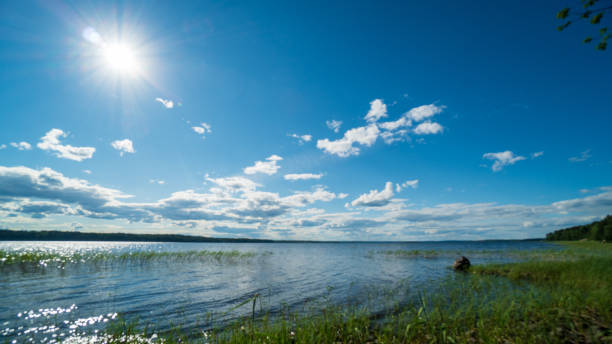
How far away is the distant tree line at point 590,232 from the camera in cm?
8244

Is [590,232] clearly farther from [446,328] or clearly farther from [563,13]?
[563,13]

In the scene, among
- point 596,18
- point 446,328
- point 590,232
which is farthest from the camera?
point 590,232

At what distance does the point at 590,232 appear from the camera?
9812 centimetres

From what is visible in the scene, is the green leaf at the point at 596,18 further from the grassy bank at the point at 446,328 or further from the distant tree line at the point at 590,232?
the distant tree line at the point at 590,232

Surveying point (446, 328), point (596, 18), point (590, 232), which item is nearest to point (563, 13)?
point (596, 18)

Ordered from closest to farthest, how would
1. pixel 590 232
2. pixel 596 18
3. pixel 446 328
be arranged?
pixel 596 18
pixel 446 328
pixel 590 232

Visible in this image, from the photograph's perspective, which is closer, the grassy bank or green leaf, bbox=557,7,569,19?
green leaf, bbox=557,7,569,19

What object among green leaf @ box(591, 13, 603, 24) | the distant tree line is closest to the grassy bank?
green leaf @ box(591, 13, 603, 24)

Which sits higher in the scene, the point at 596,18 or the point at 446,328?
the point at 596,18

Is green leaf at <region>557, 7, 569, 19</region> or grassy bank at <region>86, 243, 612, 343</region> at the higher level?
green leaf at <region>557, 7, 569, 19</region>

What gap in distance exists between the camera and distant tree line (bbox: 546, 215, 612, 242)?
270 feet

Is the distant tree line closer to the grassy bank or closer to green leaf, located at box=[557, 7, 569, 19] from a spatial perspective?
the grassy bank

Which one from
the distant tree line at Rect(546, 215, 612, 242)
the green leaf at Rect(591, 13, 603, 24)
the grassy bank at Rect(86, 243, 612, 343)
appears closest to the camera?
the green leaf at Rect(591, 13, 603, 24)

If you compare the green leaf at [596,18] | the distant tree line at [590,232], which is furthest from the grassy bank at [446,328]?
the distant tree line at [590,232]
